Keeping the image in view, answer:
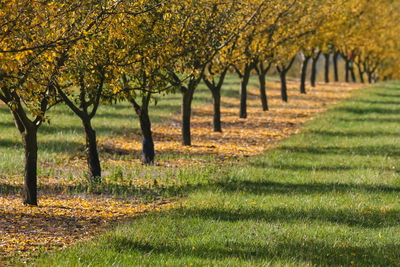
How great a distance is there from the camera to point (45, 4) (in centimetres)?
834

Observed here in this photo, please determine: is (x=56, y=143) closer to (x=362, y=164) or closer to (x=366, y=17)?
(x=362, y=164)

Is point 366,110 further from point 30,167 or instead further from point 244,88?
point 30,167

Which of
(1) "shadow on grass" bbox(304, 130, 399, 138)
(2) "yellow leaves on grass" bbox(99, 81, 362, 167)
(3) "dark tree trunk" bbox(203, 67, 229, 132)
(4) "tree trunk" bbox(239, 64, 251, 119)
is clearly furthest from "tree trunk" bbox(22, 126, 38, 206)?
(4) "tree trunk" bbox(239, 64, 251, 119)

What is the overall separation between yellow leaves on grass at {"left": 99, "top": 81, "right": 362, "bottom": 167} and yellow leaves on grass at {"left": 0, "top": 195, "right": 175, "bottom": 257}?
4.80m

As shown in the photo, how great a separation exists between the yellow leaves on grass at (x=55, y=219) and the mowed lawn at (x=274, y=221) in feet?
2.36

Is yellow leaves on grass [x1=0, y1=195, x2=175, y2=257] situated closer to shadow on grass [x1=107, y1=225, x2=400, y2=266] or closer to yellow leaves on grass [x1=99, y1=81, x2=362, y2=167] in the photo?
shadow on grass [x1=107, y1=225, x2=400, y2=266]

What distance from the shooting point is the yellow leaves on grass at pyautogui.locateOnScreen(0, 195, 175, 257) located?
8794mm

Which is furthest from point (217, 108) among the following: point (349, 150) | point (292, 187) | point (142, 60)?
point (142, 60)

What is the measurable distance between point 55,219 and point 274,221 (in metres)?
3.98

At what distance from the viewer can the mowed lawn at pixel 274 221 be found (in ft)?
25.3

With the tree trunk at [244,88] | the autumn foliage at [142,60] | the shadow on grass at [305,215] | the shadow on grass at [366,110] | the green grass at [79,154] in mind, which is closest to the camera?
the autumn foliage at [142,60]

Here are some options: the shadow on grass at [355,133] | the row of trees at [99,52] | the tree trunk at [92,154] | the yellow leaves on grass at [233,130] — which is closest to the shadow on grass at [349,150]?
the yellow leaves on grass at [233,130]

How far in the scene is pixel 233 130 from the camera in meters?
24.3

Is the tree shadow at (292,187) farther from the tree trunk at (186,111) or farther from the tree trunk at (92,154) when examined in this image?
the tree trunk at (186,111)
